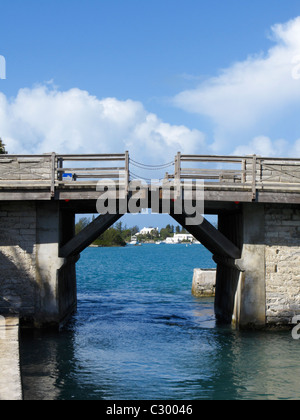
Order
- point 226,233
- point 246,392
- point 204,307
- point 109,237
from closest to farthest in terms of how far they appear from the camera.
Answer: point 246,392 → point 226,233 → point 204,307 → point 109,237

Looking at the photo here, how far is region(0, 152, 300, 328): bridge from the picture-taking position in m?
17.6

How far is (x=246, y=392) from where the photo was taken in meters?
12.2

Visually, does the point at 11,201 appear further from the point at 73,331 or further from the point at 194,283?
the point at 194,283

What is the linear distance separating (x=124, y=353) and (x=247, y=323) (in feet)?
15.0

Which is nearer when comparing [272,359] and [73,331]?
[272,359]

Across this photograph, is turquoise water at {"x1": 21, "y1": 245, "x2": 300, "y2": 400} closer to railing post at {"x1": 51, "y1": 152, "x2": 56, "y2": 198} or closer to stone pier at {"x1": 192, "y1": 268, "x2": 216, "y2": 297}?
railing post at {"x1": 51, "y1": 152, "x2": 56, "y2": 198}

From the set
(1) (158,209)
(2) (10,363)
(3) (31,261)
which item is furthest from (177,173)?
(2) (10,363)

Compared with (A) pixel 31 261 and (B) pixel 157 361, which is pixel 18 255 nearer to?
(A) pixel 31 261

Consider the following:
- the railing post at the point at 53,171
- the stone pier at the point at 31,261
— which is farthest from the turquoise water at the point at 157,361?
the railing post at the point at 53,171

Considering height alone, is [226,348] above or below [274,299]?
below

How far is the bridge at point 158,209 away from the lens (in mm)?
17594

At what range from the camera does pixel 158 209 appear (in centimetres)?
1873
